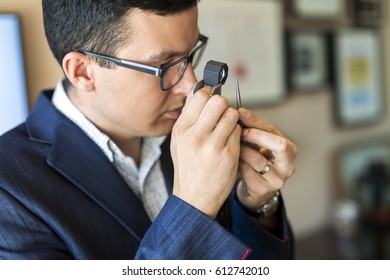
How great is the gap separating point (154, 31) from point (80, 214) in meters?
0.24

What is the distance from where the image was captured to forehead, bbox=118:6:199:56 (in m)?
0.53

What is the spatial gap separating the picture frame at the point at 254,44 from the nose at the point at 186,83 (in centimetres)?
73

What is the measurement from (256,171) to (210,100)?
0.13 meters

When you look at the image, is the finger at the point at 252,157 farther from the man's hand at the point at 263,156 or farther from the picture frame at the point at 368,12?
the picture frame at the point at 368,12

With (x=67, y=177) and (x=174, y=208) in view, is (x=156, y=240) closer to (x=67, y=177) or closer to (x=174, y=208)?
(x=174, y=208)

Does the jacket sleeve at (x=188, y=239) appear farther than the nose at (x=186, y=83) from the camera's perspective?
No

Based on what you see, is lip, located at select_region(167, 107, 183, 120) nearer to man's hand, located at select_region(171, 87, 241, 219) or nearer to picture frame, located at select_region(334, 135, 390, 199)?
man's hand, located at select_region(171, 87, 241, 219)

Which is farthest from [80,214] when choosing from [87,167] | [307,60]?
[307,60]

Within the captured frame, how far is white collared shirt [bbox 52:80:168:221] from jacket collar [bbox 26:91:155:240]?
14 millimetres

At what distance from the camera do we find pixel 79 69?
1.91ft

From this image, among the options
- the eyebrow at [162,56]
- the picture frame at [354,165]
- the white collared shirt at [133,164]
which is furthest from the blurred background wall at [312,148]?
the eyebrow at [162,56]

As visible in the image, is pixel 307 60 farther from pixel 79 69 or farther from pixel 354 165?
pixel 79 69

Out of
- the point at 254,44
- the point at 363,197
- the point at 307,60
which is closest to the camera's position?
the point at 254,44

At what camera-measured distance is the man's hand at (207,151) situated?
1.55 ft
